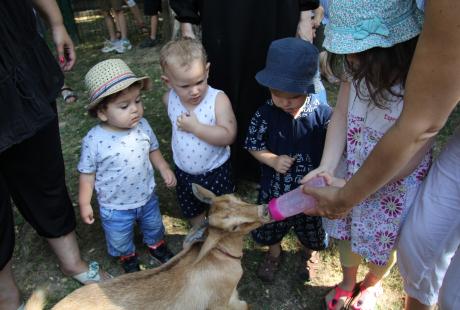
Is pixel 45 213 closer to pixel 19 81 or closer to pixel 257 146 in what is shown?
pixel 19 81

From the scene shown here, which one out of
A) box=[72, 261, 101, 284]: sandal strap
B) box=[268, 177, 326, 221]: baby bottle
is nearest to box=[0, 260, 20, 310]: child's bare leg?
box=[72, 261, 101, 284]: sandal strap

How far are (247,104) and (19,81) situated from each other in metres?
1.69

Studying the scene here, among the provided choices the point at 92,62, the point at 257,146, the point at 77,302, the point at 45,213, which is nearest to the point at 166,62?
the point at 257,146

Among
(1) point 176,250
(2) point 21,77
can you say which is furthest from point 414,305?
(2) point 21,77

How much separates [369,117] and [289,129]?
1.92 feet

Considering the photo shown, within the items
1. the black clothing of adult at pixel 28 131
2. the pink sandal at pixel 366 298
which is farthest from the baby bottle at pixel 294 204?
the black clothing of adult at pixel 28 131

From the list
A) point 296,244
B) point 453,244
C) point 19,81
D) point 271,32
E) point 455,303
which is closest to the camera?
point 455,303

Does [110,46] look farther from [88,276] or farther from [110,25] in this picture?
[88,276]

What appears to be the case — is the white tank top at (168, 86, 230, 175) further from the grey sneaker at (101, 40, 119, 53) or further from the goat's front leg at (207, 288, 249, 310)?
the grey sneaker at (101, 40, 119, 53)

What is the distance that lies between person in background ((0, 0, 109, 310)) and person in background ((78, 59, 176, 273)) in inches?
7.7

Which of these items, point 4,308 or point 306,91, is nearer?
Result: point 306,91

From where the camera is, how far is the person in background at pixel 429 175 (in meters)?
1.13

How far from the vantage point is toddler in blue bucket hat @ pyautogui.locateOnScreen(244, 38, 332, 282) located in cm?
230

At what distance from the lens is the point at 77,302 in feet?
7.32
